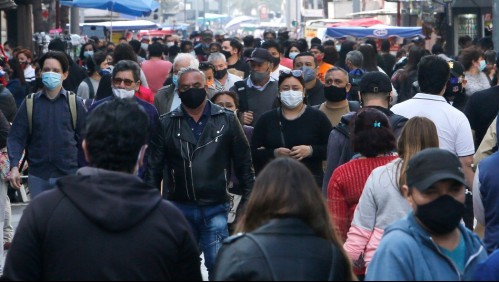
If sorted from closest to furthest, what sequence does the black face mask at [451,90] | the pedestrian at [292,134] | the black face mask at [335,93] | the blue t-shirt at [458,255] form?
the blue t-shirt at [458,255] < the pedestrian at [292,134] < the black face mask at [335,93] < the black face mask at [451,90]

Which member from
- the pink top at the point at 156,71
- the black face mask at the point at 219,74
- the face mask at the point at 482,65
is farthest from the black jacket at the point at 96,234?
the pink top at the point at 156,71

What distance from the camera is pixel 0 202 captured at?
970cm

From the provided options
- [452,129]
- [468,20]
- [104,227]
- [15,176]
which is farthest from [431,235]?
[468,20]

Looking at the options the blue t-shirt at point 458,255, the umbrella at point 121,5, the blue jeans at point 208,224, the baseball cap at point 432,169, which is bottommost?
the blue jeans at point 208,224

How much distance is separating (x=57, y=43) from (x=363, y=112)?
39.0 feet

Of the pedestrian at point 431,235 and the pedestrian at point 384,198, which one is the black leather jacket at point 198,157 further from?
the pedestrian at point 431,235

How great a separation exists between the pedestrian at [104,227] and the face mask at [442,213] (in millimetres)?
869

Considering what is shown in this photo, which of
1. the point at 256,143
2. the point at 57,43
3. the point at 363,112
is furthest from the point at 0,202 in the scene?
the point at 57,43

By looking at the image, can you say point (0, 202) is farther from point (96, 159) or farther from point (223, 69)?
point (96, 159)

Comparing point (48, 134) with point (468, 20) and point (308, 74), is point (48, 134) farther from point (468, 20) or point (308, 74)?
point (468, 20)

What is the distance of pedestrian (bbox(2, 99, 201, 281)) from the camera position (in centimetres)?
418

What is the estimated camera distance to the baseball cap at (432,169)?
170 inches

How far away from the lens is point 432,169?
4.35 metres

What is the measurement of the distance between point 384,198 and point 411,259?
183 cm
